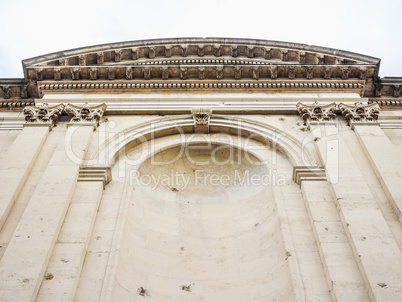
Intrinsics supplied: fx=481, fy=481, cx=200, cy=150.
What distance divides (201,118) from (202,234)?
4055mm

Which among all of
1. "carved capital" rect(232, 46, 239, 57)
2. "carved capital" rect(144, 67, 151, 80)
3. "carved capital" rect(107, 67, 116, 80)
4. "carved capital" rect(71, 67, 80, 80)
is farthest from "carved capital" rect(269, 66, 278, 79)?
"carved capital" rect(71, 67, 80, 80)

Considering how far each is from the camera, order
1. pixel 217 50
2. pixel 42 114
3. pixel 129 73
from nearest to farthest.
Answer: pixel 42 114 < pixel 129 73 < pixel 217 50

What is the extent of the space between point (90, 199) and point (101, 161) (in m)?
1.84

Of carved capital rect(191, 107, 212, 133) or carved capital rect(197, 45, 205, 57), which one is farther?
carved capital rect(197, 45, 205, 57)

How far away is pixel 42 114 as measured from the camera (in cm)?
1485

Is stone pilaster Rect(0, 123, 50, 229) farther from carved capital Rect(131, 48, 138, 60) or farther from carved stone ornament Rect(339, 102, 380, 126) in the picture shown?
carved stone ornament Rect(339, 102, 380, 126)

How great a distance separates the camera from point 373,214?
10.7 m

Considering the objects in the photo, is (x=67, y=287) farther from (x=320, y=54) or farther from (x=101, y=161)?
(x=320, y=54)

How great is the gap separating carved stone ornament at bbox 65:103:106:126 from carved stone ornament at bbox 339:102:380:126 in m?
7.61

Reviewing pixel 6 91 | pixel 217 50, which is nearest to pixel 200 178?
pixel 217 50

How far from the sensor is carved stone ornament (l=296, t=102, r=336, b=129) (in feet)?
48.8

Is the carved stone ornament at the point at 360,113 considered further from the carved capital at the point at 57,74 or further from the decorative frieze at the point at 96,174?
the carved capital at the point at 57,74

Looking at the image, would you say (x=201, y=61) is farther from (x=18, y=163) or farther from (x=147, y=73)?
(x=18, y=163)

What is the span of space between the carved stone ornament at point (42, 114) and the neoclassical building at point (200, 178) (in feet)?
0.15
